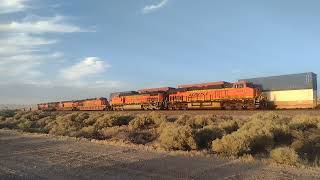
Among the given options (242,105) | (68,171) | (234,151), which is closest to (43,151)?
(68,171)

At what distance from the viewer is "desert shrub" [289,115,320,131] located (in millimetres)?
20530

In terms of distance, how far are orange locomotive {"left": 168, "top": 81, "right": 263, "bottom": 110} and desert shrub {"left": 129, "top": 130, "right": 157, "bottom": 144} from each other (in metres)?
20.4

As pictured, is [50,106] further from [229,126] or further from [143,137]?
[229,126]

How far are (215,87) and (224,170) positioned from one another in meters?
34.8

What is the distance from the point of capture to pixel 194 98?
48531 mm

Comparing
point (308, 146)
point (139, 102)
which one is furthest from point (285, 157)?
point (139, 102)

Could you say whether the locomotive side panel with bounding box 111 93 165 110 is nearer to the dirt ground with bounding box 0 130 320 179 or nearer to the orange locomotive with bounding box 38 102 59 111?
the orange locomotive with bounding box 38 102 59 111

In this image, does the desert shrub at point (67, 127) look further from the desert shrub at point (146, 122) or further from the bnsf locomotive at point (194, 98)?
the bnsf locomotive at point (194, 98)

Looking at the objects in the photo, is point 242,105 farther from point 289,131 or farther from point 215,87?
point 289,131

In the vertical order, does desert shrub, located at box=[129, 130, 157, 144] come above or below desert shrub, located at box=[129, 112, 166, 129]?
below

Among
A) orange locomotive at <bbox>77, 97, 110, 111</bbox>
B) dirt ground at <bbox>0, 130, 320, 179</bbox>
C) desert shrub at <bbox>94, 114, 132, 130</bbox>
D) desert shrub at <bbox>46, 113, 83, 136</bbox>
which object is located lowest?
dirt ground at <bbox>0, 130, 320, 179</bbox>

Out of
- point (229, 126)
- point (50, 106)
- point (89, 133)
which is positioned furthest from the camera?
point (50, 106)

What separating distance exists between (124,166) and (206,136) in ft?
22.2

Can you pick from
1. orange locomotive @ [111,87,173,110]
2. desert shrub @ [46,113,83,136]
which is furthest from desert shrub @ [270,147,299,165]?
orange locomotive @ [111,87,173,110]
